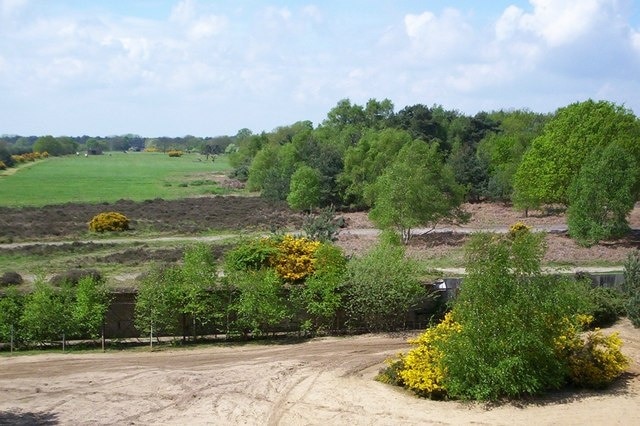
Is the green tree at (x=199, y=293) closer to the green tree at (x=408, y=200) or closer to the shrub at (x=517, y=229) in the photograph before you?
the shrub at (x=517, y=229)

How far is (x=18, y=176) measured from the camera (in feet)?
393

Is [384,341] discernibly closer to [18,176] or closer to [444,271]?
[444,271]

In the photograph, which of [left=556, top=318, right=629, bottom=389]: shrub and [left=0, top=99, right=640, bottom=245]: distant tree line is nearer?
[left=556, top=318, right=629, bottom=389]: shrub

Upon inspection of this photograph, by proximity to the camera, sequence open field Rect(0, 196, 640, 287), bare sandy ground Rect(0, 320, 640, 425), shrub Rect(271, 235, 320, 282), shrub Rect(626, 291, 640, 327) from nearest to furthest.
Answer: bare sandy ground Rect(0, 320, 640, 425) < shrub Rect(626, 291, 640, 327) < shrub Rect(271, 235, 320, 282) < open field Rect(0, 196, 640, 287)

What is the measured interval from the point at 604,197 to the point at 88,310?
3156cm

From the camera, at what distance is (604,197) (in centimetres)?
4178

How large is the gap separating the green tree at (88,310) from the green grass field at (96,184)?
58.5 metres

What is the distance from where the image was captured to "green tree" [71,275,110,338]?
24.8m

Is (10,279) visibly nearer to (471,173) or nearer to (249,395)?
(249,395)

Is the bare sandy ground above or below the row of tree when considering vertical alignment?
below

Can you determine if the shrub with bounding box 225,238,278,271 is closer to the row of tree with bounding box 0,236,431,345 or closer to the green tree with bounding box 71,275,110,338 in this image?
the row of tree with bounding box 0,236,431,345

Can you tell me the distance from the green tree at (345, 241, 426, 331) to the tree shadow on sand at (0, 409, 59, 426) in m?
12.2

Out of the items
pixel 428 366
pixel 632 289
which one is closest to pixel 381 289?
pixel 428 366

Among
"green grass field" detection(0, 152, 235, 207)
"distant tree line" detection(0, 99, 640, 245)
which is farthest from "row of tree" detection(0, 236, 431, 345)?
"green grass field" detection(0, 152, 235, 207)
